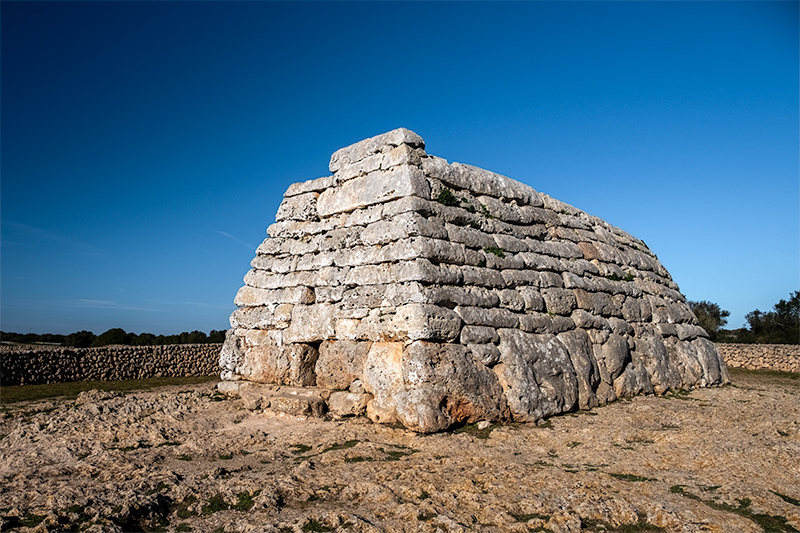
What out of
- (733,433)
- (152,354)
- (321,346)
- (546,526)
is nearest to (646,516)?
(546,526)

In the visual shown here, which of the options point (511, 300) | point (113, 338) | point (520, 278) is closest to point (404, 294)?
point (511, 300)

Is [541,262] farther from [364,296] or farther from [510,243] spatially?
[364,296]

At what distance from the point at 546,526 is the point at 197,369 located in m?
17.4

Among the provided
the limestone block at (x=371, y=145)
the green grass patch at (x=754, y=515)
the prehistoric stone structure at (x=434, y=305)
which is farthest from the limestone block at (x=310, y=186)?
the green grass patch at (x=754, y=515)

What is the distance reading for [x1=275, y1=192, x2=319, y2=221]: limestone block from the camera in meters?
9.06

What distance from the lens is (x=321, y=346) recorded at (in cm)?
792

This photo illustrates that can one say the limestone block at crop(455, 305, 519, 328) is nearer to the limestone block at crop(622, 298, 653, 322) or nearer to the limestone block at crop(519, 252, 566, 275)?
the limestone block at crop(519, 252, 566, 275)

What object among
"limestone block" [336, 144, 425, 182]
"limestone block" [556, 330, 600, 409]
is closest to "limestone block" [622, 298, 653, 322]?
"limestone block" [556, 330, 600, 409]

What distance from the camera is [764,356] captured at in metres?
19.8

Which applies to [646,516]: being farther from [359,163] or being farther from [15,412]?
[15,412]

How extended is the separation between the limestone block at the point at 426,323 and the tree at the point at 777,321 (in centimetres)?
2832

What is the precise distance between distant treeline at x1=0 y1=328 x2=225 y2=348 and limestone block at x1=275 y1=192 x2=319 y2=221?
1644 cm

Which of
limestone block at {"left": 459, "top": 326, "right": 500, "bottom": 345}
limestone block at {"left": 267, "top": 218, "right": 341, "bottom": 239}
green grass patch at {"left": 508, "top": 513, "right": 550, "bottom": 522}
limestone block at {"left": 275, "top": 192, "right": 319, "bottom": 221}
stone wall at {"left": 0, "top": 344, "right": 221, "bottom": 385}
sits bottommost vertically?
green grass patch at {"left": 508, "top": 513, "right": 550, "bottom": 522}

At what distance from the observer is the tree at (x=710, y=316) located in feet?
95.8
